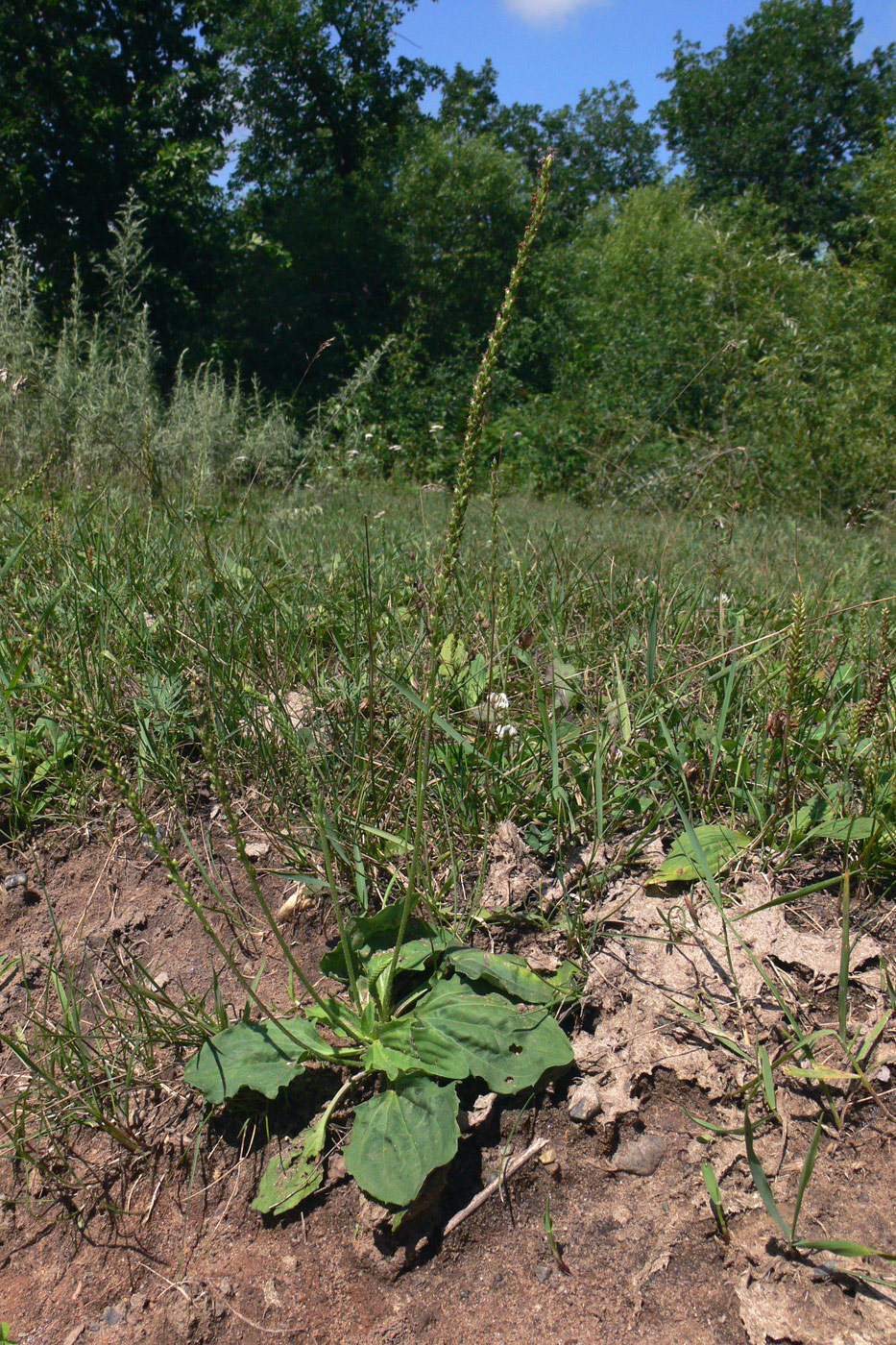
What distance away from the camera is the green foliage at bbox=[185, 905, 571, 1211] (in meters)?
1.27

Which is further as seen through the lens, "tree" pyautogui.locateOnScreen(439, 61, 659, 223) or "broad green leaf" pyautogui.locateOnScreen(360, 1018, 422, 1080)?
"tree" pyautogui.locateOnScreen(439, 61, 659, 223)

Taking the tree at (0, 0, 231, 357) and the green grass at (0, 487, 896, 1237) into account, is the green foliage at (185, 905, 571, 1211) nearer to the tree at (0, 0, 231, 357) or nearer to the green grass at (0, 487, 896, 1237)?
the green grass at (0, 487, 896, 1237)

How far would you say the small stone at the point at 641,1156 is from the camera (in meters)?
1.30

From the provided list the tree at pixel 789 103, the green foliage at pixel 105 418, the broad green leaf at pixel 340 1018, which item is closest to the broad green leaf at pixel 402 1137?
the broad green leaf at pixel 340 1018

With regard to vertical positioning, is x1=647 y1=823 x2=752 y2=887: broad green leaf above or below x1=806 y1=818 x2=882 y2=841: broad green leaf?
below

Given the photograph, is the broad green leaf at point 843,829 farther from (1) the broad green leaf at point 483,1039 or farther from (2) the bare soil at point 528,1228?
(1) the broad green leaf at point 483,1039

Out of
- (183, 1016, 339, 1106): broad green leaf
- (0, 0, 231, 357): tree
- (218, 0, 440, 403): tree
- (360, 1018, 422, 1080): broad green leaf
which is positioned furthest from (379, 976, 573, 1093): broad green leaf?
(218, 0, 440, 403): tree

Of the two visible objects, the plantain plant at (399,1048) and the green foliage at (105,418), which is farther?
the green foliage at (105,418)

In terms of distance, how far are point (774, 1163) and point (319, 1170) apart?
28.7 inches

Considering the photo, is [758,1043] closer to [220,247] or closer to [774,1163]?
[774,1163]

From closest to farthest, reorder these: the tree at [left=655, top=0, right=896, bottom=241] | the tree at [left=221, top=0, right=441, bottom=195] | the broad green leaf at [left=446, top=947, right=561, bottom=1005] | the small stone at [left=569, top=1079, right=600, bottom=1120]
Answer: the small stone at [left=569, top=1079, right=600, bottom=1120] < the broad green leaf at [left=446, top=947, right=561, bottom=1005] < the tree at [left=221, top=0, right=441, bottom=195] < the tree at [left=655, top=0, right=896, bottom=241]

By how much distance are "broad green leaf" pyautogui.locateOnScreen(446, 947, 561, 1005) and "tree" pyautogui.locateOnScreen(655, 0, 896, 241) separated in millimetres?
43568

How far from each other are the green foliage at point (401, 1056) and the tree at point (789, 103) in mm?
43648

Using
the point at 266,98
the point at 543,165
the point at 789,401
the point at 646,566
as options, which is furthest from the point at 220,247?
the point at 543,165
